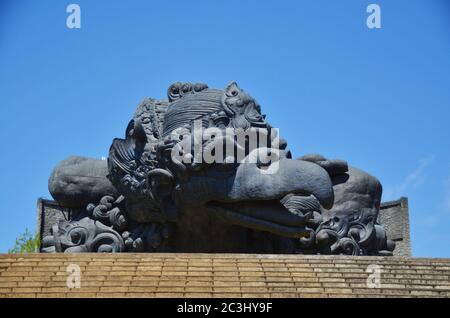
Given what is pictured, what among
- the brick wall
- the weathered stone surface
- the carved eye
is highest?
the weathered stone surface

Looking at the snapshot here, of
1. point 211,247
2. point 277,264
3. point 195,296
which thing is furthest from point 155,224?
point 195,296

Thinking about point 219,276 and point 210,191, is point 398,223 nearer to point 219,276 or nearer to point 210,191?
point 210,191

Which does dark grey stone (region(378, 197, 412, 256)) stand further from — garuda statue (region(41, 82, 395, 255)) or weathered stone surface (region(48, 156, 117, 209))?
weathered stone surface (region(48, 156, 117, 209))

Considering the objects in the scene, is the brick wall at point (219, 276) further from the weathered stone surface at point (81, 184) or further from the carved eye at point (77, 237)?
the weathered stone surface at point (81, 184)

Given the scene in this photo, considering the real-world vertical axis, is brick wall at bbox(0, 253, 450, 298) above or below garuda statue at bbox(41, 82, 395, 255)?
below

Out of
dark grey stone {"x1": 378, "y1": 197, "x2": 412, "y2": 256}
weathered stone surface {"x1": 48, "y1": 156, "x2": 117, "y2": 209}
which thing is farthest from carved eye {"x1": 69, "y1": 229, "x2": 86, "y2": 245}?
dark grey stone {"x1": 378, "y1": 197, "x2": 412, "y2": 256}

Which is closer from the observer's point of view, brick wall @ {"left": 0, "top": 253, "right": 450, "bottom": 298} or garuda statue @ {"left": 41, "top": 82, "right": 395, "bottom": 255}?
brick wall @ {"left": 0, "top": 253, "right": 450, "bottom": 298}

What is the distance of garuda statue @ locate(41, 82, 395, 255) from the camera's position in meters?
14.4

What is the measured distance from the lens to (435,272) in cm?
1238

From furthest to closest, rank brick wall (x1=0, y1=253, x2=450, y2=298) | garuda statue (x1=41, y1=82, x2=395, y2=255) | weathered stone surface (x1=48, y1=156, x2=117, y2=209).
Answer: weathered stone surface (x1=48, y1=156, x2=117, y2=209) < garuda statue (x1=41, y1=82, x2=395, y2=255) < brick wall (x1=0, y1=253, x2=450, y2=298)

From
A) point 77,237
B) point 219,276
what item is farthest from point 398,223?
point 219,276

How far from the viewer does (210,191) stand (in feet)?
47.4

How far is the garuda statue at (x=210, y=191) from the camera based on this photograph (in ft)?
47.3
